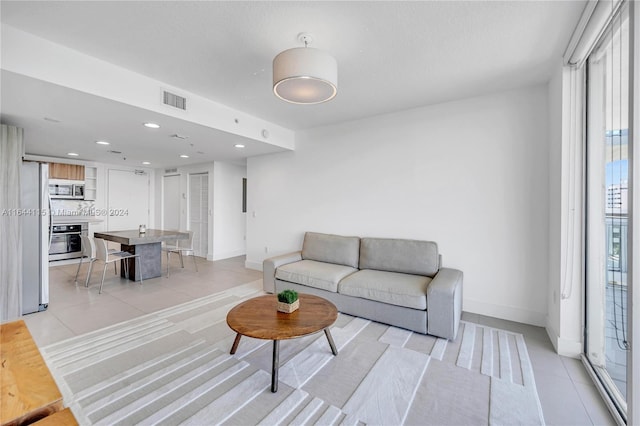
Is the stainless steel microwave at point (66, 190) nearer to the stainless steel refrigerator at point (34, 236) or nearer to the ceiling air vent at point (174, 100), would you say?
the stainless steel refrigerator at point (34, 236)

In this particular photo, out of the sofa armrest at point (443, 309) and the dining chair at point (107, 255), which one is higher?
the dining chair at point (107, 255)

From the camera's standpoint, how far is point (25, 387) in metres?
1.04

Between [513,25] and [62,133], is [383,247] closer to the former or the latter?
[513,25]

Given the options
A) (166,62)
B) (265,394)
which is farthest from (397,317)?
(166,62)

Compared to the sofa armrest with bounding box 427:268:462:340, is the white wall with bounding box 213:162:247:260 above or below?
above

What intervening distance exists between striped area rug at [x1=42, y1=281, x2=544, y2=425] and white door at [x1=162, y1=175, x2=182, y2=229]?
4852 millimetres

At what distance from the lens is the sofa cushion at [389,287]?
2.72 m

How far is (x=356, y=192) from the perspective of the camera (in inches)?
160

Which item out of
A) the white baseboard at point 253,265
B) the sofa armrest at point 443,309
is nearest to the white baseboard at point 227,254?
the white baseboard at point 253,265

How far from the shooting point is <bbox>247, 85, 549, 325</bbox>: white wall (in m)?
2.92

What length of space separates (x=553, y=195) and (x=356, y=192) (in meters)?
2.23

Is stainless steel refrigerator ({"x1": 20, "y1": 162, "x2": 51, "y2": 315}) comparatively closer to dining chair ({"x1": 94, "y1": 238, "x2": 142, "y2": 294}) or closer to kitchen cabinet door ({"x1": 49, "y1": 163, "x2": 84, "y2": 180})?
dining chair ({"x1": 94, "y1": 238, "x2": 142, "y2": 294})

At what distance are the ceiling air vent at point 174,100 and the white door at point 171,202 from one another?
4686 millimetres

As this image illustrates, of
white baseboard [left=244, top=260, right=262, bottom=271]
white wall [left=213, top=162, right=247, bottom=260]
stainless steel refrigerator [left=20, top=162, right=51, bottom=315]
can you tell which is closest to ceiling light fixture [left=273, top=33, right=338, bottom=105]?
stainless steel refrigerator [left=20, top=162, right=51, bottom=315]
